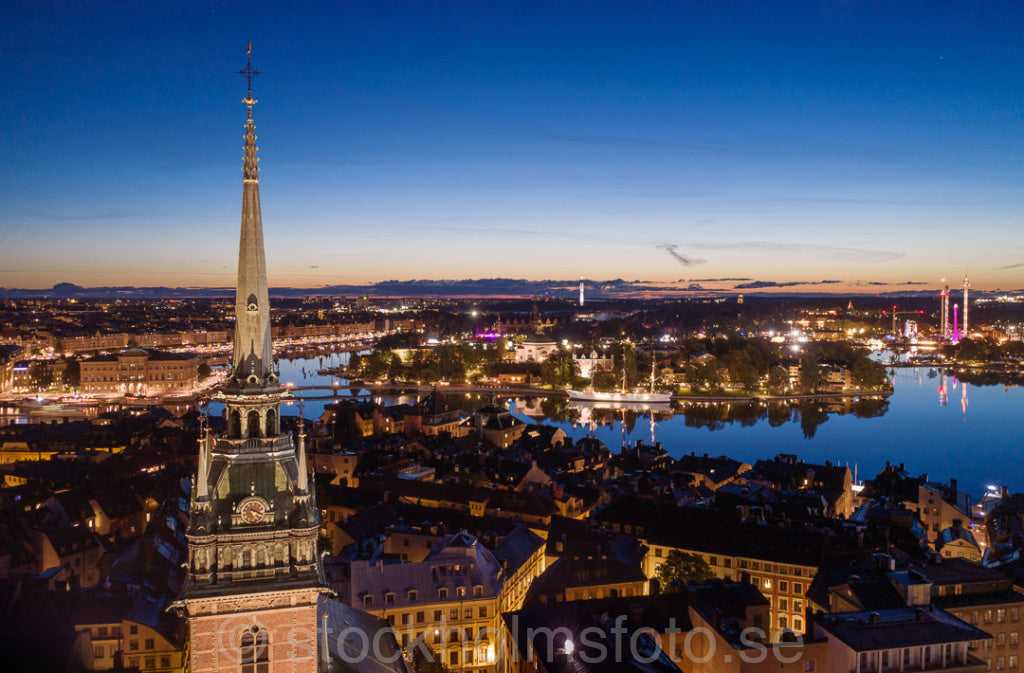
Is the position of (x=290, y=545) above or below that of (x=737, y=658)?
above

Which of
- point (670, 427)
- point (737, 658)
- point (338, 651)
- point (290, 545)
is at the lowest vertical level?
point (670, 427)

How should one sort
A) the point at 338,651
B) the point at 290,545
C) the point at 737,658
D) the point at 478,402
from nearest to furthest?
1. the point at 290,545
2. the point at 338,651
3. the point at 737,658
4. the point at 478,402

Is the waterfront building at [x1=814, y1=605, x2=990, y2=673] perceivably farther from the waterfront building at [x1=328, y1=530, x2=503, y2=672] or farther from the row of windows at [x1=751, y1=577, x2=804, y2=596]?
the waterfront building at [x1=328, y1=530, x2=503, y2=672]

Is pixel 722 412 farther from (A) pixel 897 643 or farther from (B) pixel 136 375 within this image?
(B) pixel 136 375

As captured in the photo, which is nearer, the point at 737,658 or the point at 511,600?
the point at 737,658

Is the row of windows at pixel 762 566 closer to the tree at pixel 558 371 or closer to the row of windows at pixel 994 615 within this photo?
the row of windows at pixel 994 615

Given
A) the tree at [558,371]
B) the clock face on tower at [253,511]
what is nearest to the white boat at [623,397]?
the tree at [558,371]

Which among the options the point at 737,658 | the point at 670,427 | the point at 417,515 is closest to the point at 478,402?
the point at 670,427

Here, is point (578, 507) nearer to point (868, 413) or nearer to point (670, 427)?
point (670, 427)
